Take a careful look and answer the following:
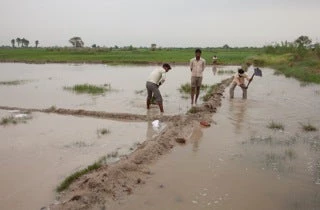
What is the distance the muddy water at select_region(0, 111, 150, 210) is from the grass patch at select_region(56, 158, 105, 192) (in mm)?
128

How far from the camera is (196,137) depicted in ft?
23.6

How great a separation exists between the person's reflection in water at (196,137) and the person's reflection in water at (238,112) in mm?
796

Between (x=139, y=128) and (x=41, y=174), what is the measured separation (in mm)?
3249

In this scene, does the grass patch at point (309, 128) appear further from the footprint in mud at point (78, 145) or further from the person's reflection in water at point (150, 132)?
the footprint in mud at point (78, 145)

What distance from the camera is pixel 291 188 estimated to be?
466 cm

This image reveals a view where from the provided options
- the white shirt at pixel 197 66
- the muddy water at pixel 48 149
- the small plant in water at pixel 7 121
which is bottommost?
the muddy water at pixel 48 149

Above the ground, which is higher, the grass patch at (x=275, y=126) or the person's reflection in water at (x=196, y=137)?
the grass patch at (x=275, y=126)

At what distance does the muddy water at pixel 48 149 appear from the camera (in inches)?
185

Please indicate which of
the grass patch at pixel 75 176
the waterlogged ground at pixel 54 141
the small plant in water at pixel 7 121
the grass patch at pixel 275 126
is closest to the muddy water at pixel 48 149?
the waterlogged ground at pixel 54 141

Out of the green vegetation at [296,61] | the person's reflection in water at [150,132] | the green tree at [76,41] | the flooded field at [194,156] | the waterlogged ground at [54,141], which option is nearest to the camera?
the flooded field at [194,156]

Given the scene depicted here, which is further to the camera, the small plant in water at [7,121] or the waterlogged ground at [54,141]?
the small plant in water at [7,121]

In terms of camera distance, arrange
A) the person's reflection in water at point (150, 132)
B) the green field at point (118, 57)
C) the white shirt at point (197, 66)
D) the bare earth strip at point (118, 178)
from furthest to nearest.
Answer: the green field at point (118, 57) < the white shirt at point (197, 66) < the person's reflection in water at point (150, 132) < the bare earth strip at point (118, 178)

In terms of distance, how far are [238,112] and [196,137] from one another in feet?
9.94

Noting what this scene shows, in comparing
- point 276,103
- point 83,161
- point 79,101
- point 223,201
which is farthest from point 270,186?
point 79,101
